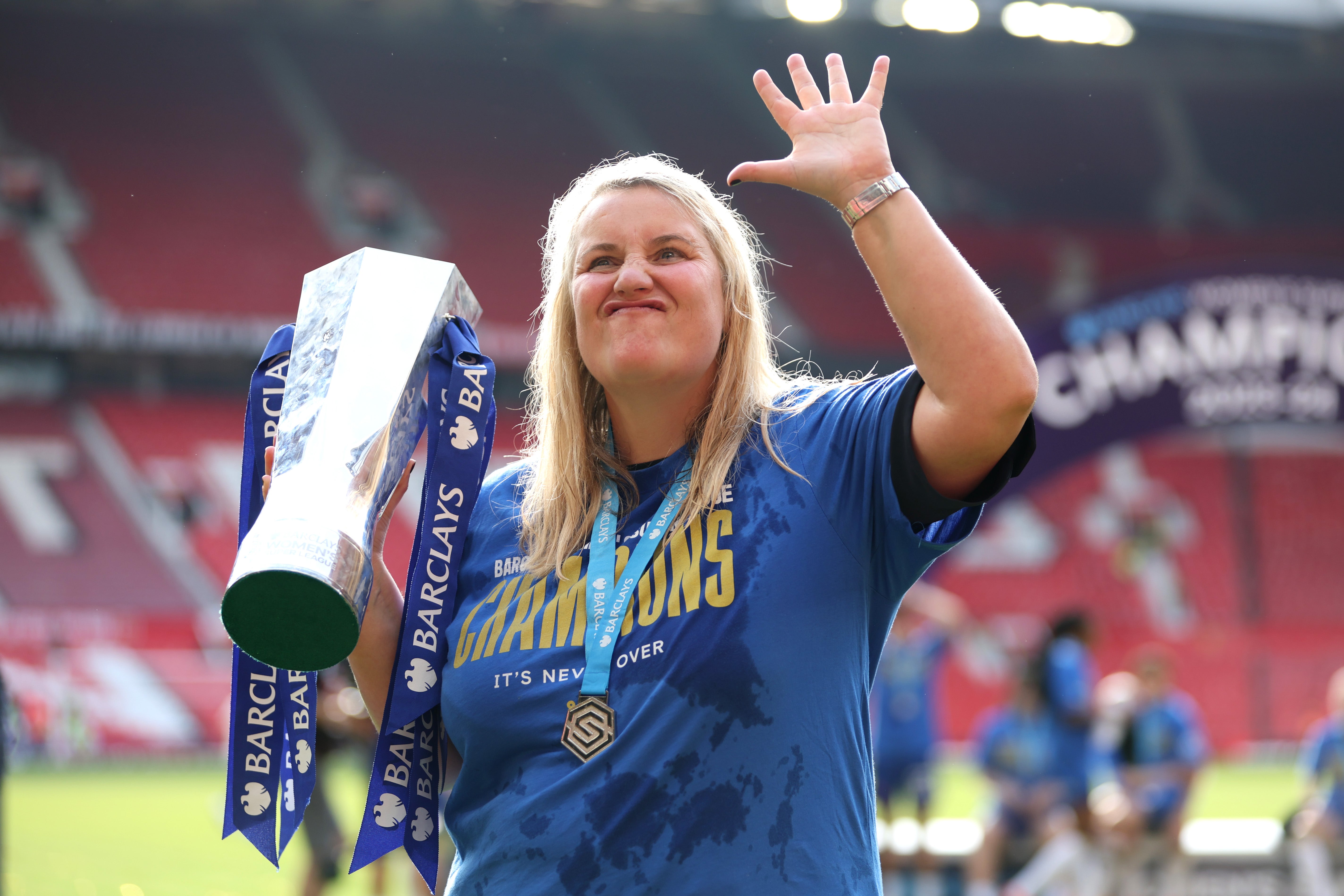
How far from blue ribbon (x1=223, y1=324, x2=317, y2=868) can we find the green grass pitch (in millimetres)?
4553

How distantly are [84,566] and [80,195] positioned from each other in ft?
16.8

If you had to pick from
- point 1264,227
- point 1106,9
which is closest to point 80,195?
point 1106,9

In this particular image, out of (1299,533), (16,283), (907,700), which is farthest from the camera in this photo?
(1299,533)

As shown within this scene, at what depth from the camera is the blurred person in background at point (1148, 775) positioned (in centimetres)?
650

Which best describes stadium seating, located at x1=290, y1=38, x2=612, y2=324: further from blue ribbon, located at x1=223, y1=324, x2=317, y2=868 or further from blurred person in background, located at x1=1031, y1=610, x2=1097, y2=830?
blue ribbon, located at x1=223, y1=324, x2=317, y2=868

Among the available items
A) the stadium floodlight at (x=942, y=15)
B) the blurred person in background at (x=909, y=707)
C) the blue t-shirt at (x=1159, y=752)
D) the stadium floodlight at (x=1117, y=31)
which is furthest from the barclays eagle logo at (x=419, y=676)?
the stadium floodlight at (x=1117, y=31)

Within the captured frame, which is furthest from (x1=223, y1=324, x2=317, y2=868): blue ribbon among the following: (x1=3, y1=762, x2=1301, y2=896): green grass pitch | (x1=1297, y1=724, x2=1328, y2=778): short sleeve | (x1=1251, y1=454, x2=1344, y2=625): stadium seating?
(x1=1251, y1=454, x2=1344, y2=625): stadium seating

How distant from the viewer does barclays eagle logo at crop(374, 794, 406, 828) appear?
1580 millimetres

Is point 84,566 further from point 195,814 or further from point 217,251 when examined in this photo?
point 195,814

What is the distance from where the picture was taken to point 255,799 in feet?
5.51

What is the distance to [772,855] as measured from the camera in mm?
1258

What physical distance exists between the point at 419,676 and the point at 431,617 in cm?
7

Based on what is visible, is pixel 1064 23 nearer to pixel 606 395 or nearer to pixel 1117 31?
pixel 1117 31

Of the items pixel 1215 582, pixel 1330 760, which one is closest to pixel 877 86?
pixel 1330 760
